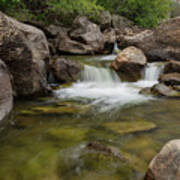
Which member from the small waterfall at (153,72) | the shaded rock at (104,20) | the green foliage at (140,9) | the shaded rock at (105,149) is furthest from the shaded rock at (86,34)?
the shaded rock at (105,149)

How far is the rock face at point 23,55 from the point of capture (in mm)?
4932

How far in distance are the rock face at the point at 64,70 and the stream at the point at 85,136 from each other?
1922 mm

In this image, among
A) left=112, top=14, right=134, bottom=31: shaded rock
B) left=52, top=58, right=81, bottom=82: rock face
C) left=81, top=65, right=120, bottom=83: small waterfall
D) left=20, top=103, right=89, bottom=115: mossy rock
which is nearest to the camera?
left=20, top=103, right=89, bottom=115: mossy rock

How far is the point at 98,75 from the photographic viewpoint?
369 inches

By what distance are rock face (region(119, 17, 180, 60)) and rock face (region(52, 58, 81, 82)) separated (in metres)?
5.03

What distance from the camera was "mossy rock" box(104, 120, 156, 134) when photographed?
3778 mm

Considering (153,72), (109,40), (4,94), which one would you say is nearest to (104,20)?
(109,40)

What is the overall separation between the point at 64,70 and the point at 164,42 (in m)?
6.21

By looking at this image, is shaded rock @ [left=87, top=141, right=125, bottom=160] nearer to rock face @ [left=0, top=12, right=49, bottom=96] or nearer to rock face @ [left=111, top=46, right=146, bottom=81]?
rock face @ [left=0, top=12, right=49, bottom=96]

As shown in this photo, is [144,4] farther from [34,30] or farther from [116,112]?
[116,112]

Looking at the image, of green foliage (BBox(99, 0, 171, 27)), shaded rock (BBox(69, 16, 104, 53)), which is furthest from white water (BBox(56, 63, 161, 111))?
green foliage (BBox(99, 0, 171, 27))

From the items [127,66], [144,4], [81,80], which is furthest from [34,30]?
[144,4]

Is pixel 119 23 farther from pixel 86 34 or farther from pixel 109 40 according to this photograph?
pixel 86 34

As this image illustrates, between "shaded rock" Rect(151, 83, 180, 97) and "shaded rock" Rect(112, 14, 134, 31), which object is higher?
"shaded rock" Rect(112, 14, 134, 31)
